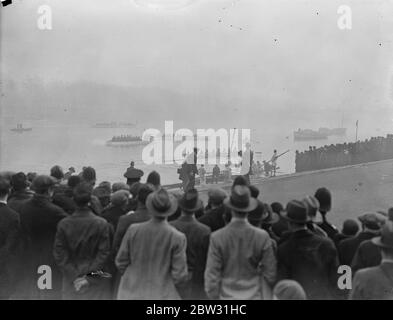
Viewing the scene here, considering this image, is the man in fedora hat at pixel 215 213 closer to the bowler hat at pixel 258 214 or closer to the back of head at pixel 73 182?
the bowler hat at pixel 258 214

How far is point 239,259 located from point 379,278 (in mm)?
799

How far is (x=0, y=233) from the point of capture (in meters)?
3.61

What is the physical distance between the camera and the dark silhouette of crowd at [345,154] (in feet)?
24.5

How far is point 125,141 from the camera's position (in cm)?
736

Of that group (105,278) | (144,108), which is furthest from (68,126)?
(105,278)

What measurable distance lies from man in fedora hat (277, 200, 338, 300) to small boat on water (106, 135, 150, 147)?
464cm

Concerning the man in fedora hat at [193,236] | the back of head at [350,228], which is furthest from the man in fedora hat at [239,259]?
the back of head at [350,228]

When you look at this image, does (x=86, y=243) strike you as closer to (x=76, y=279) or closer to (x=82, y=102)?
(x=76, y=279)

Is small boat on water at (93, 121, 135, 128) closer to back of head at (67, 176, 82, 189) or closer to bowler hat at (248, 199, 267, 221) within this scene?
back of head at (67, 176, 82, 189)

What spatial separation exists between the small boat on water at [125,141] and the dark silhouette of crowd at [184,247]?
321cm

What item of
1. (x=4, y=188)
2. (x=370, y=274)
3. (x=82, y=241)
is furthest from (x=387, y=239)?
(x=4, y=188)

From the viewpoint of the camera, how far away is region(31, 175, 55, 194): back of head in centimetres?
356

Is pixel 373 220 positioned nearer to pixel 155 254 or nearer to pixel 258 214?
pixel 258 214

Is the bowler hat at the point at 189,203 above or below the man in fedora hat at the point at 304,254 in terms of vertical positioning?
above
